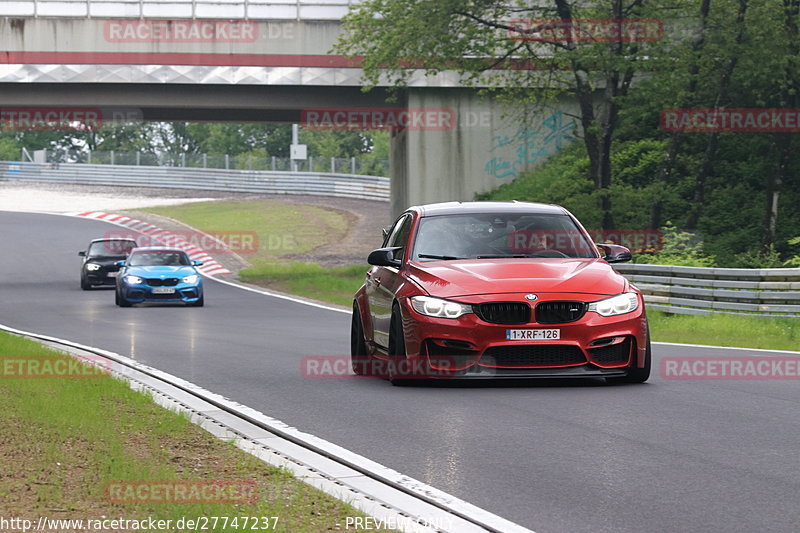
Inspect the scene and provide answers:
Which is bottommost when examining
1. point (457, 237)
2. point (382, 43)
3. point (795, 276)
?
point (795, 276)

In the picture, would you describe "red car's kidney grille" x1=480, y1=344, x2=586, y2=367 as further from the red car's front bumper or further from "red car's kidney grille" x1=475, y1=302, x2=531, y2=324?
"red car's kidney grille" x1=475, y1=302, x2=531, y2=324

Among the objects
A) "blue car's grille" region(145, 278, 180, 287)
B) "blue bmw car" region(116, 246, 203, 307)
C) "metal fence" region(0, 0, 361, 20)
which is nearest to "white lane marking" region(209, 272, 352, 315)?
"blue bmw car" region(116, 246, 203, 307)

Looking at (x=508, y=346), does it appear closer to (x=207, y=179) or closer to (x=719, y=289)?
(x=719, y=289)

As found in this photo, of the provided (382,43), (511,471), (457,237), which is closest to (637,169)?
(382,43)

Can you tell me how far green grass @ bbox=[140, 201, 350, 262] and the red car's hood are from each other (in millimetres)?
38619

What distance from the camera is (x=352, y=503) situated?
259 inches

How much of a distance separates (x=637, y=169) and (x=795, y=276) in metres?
20.4

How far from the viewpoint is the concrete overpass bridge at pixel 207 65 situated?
4025cm

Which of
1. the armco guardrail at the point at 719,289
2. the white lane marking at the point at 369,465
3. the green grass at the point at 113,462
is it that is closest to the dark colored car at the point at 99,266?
the armco guardrail at the point at 719,289

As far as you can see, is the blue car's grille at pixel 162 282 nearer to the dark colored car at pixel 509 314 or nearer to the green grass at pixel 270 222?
the dark colored car at pixel 509 314

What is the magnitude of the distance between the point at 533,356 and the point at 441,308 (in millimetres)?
853

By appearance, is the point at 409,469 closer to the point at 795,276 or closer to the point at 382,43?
the point at 795,276

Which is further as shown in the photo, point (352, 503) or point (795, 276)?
point (795, 276)

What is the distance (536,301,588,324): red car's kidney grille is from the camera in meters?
11.1
